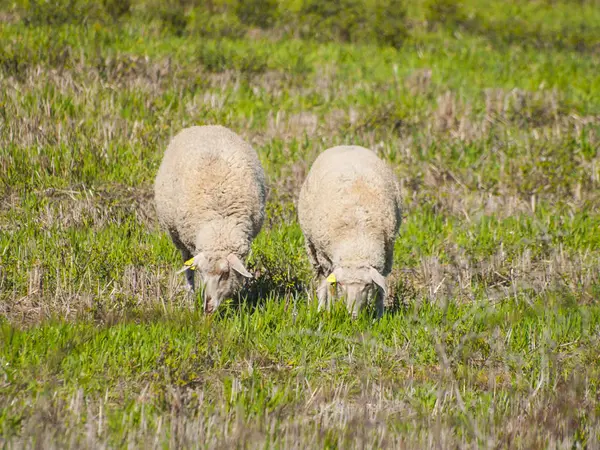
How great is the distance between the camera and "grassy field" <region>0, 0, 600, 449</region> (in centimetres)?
429

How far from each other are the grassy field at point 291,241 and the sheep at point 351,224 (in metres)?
0.27

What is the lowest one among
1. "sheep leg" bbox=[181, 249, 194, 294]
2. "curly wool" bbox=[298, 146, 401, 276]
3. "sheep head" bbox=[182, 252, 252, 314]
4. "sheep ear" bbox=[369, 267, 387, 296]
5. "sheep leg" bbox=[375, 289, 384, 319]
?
"sheep leg" bbox=[181, 249, 194, 294]

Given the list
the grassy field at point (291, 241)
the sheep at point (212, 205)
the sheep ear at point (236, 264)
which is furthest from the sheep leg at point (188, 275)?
the sheep ear at point (236, 264)

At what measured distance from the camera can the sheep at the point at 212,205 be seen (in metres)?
5.97

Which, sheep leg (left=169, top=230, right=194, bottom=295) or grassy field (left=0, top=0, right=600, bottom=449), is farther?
sheep leg (left=169, top=230, right=194, bottom=295)

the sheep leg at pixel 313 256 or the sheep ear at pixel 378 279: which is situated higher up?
the sheep ear at pixel 378 279

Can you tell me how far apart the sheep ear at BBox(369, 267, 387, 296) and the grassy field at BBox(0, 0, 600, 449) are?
259mm

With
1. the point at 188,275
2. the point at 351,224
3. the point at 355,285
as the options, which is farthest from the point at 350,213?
the point at 188,275

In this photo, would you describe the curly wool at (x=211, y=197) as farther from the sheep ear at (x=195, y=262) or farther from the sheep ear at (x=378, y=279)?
the sheep ear at (x=378, y=279)

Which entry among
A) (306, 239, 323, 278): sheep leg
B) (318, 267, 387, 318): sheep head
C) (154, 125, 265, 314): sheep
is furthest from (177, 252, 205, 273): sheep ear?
(306, 239, 323, 278): sheep leg

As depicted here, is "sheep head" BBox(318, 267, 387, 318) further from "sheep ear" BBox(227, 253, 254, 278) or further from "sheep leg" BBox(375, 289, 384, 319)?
"sheep ear" BBox(227, 253, 254, 278)

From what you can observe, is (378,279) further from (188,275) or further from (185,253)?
(185,253)

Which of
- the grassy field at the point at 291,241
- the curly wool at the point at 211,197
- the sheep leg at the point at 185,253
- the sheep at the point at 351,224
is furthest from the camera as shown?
the sheep leg at the point at 185,253

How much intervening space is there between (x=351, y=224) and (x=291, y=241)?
128cm
